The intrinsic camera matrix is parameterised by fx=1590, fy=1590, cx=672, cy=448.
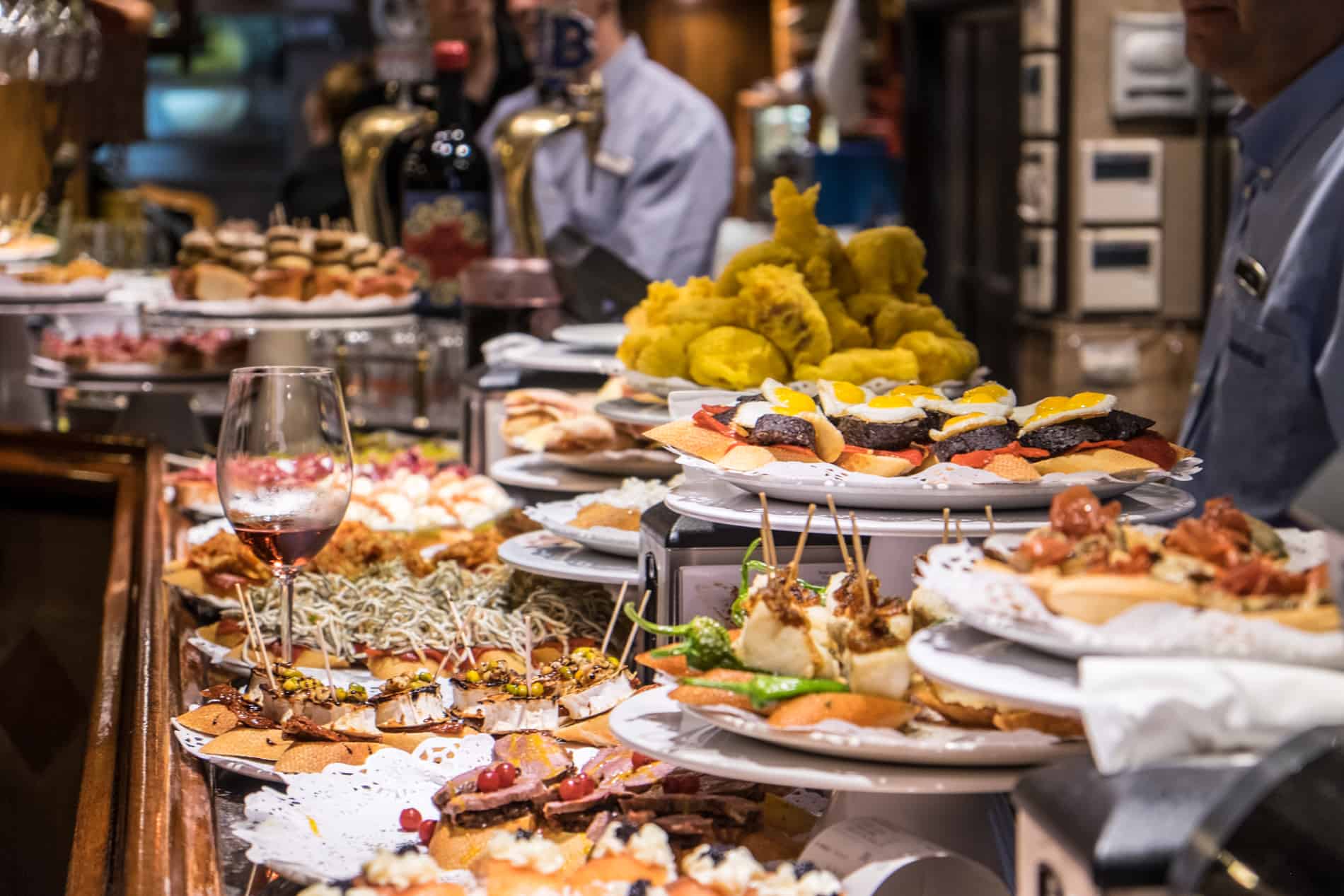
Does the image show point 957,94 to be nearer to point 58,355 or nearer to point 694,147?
point 694,147

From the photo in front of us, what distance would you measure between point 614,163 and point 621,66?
47cm

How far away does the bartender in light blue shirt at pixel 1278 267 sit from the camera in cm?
257

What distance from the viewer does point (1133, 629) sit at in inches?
36.3

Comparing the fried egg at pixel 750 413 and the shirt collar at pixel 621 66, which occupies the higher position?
the shirt collar at pixel 621 66

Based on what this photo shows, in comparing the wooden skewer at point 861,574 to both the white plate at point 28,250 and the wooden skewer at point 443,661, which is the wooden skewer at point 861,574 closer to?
the wooden skewer at point 443,661

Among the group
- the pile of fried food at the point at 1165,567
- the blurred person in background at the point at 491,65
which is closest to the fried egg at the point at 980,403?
the pile of fried food at the point at 1165,567

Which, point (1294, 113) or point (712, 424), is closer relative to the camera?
point (712, 424)

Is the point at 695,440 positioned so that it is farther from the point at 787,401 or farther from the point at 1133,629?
the point at 1133,629

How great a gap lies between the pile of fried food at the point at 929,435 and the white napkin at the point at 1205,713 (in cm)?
53

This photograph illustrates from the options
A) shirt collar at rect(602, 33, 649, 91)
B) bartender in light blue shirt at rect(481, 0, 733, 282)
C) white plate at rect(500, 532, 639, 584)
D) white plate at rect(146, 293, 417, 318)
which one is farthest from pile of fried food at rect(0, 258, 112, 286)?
white plate at rect(500, 532, 639, 584)

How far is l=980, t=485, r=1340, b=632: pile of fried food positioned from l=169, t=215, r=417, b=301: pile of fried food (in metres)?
2.71

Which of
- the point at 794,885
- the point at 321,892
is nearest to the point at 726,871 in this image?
the point at 794,885

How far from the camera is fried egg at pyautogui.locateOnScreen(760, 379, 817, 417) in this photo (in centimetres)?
156

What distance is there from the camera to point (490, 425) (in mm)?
2729
